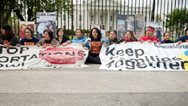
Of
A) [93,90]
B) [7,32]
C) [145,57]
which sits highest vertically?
[7,32]

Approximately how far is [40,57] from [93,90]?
284 centimetres

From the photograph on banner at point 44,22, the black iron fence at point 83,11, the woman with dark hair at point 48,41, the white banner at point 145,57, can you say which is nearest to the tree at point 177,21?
the black iron fence at point 83,11

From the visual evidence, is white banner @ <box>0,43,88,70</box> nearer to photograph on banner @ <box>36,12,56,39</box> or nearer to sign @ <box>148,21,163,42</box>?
photograph on banner @ <box>36,12,56,39</box>

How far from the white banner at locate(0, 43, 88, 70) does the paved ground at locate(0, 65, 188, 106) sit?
1213 mm

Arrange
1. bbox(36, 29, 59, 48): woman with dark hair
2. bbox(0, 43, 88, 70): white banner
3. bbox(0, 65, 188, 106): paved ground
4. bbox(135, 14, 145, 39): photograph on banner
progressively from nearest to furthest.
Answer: bbox(0, 65, 188, 106): paved ground < bbox(0, 43, 88, 70): white banner < bbox(36, 29, 59, 48): woman with dark hair < bbox(135, 14, 145, 39): photograph on banner

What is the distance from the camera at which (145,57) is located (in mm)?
5387

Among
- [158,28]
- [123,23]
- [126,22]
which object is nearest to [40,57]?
[123,23]

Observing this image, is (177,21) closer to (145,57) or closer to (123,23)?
(123,23)

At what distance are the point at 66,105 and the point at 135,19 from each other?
623cm

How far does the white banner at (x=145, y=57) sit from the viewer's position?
4.94 meters

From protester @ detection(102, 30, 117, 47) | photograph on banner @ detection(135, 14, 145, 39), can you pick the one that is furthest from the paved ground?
photograph on banner @ detection(135, 14, 145, 39)

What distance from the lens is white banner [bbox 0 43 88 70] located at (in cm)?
511

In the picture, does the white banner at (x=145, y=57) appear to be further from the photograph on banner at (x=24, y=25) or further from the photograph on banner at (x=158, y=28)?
the photograph on banner at (x=24, y=25)

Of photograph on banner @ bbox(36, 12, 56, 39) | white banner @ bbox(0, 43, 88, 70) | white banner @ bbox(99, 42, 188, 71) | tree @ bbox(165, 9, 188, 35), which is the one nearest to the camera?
white banner @ bbox(99, 42, 188, 71)
